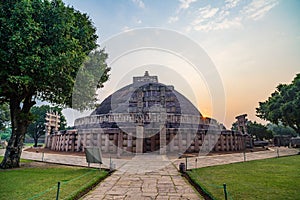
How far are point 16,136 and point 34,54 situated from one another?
4.87 meters

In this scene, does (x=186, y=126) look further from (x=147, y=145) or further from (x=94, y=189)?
(x=94, y=189)

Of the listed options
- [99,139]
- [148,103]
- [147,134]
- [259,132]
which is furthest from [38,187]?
[259,132]

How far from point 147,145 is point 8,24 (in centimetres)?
1239

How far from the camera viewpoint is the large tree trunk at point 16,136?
975 cm

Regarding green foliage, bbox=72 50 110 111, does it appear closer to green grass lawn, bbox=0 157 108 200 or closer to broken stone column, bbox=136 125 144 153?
broken stone column, bbox=136 125 144 153

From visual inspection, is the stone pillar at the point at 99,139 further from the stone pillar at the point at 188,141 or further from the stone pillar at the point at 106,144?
the stone pillar at the point at 188,141

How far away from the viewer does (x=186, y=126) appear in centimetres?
1819

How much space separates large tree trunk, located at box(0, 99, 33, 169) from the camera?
9.75 m

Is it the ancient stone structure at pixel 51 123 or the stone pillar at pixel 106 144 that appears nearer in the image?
the stone pillar at pixel 106 144

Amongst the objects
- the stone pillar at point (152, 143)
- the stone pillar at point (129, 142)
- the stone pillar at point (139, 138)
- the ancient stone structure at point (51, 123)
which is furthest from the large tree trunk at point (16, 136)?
the ancient stone structure at point (51, 123)

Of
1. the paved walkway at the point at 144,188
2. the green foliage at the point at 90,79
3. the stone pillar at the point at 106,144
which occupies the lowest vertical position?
the paved walkway at the point at 144,188

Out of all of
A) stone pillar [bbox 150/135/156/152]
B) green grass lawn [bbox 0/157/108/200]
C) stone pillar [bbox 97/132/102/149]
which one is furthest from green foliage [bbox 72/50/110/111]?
stone pillar [bbox 150/135/156/152]

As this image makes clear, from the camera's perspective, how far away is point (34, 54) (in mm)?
8258

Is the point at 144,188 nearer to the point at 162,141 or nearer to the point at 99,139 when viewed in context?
the point at 162,141
